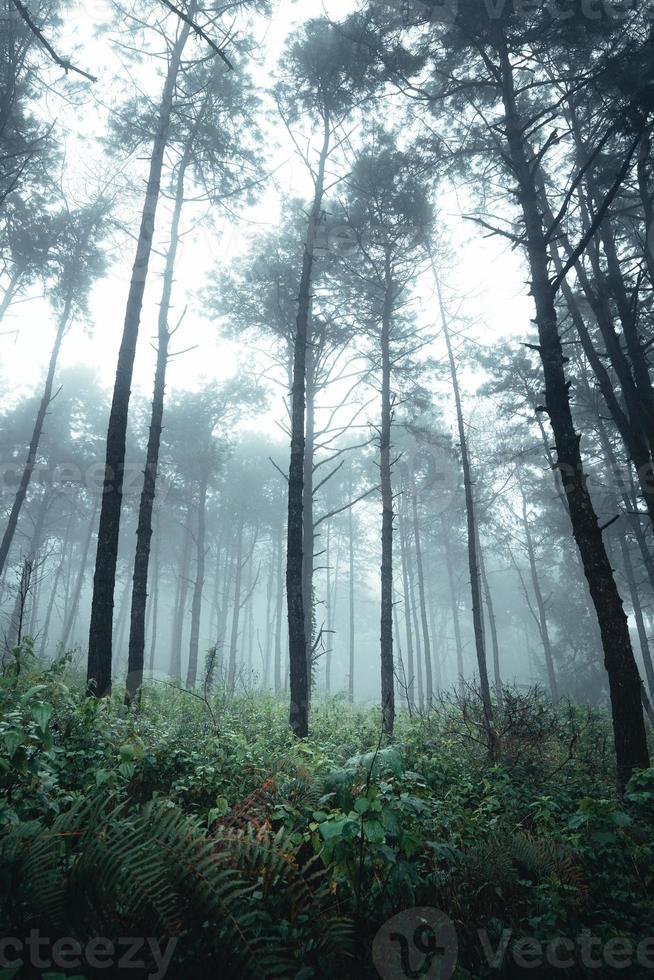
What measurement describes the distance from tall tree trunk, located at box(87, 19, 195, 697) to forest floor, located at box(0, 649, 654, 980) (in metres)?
2.39

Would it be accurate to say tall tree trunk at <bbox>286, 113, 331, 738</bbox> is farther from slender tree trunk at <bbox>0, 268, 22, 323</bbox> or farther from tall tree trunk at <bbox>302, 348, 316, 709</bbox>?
slender tree trunk at <bbox>0, 268, 22, 323</bbox>

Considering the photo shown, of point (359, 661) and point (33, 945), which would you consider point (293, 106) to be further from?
point (359, 661)

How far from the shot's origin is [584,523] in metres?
5.52

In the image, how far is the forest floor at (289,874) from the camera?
7.08 ft

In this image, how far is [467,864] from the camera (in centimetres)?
312

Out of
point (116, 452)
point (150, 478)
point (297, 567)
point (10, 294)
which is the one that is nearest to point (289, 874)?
point (297, 567)

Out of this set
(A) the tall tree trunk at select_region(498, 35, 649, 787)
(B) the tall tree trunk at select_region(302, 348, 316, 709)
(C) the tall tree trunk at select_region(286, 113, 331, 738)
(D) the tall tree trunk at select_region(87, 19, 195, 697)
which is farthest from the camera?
(B) the tall tree trunk at select_region(302, 348, 316, 709)

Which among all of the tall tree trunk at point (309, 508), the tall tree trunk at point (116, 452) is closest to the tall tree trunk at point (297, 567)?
the tall tree trunk at point (116, 452)

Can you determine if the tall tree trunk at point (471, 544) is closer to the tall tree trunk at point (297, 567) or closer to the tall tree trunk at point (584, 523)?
the tall tree trunk at point (297, 567)

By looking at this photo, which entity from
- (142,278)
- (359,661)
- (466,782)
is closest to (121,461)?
(142,278)

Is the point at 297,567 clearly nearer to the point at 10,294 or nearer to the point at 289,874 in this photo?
the point at 289,874

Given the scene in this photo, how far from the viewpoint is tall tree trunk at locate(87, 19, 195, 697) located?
6.69 m

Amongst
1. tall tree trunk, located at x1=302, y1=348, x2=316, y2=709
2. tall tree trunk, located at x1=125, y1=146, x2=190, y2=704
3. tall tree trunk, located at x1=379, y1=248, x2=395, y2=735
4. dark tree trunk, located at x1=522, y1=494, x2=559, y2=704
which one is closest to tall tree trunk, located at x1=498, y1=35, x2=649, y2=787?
tall tree trunk, located at x1=379, y1=248, x2=395, y2=735

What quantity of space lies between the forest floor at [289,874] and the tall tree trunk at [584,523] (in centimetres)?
81
